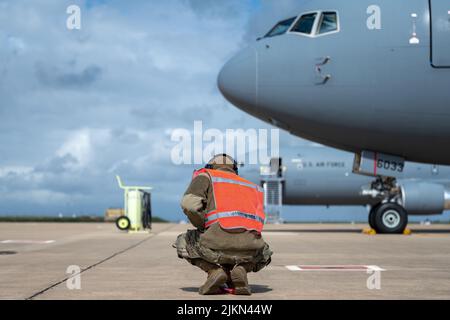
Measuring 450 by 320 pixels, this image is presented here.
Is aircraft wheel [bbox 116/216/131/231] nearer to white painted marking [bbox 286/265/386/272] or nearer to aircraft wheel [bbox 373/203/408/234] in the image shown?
aircraft wheel [bbox 373/203/408/234]

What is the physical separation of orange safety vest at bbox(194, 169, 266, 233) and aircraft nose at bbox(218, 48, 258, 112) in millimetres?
10441

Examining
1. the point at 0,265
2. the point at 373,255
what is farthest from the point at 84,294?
the point at 373,255

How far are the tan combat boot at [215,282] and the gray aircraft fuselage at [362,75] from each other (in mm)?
10919

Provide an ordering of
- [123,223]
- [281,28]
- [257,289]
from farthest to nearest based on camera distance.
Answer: [123,223] → [281,28] → [257,289]

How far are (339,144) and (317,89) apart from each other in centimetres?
206

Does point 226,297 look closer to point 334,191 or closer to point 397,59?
point 397,59

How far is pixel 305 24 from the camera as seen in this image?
59.9 feet

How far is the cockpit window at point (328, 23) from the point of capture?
1792cm

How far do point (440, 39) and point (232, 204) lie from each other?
38.4 feet

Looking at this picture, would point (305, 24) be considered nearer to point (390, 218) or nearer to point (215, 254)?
point (390, 218)

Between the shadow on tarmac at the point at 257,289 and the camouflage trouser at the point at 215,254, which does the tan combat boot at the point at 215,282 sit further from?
the shadow on tarmac at the point at 257,289

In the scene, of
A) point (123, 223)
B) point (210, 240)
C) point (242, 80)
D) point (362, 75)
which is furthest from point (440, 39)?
point (123, 223)

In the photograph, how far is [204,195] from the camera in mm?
6945
